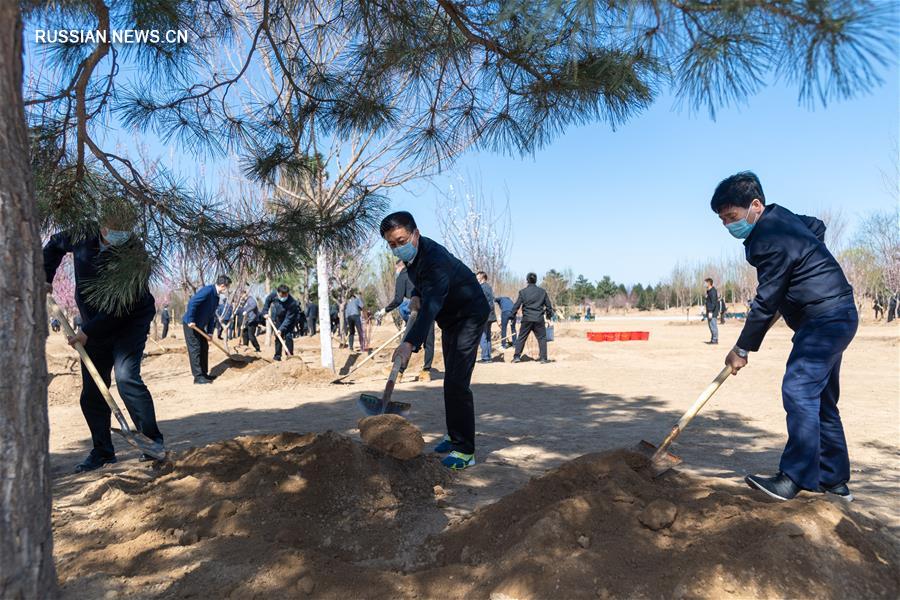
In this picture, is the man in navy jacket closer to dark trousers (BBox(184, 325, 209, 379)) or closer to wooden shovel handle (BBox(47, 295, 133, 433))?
dark trousers (BBox(184, 325, 209, 379))

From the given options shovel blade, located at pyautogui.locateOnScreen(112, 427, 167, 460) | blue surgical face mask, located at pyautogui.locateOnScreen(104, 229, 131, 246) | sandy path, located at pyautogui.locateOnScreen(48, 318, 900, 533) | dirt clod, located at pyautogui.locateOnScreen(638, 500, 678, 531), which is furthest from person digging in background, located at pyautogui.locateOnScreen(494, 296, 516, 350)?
dirt clod, located at pyautogui.locateOnScreen(638, 500, 678, 531)

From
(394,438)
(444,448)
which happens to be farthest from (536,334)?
(394,438)

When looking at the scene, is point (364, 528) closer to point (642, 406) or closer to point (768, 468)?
point (768, 468)

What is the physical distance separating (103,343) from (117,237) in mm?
1062

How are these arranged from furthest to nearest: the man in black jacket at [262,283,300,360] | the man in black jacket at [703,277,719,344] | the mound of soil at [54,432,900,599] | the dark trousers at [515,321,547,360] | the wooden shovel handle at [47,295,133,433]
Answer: the man in black jacket at [703,277,719,344], the man in black jacket at [262,283,300,360], the dark trousers at [515,321,547,360], the wooden shovel handle at [47,295,133,433], the mound of soil at [54,432,900,599]

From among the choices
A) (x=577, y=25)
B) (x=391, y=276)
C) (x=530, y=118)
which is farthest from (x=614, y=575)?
(x=391, y=276)

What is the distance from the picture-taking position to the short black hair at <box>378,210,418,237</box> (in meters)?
3.51

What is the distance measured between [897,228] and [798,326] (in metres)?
23.1

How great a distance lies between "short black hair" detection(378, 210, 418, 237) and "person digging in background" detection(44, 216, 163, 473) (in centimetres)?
139

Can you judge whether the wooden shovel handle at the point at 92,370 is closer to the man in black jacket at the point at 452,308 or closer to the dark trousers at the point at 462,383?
the man in black jacket at the point at 452,308

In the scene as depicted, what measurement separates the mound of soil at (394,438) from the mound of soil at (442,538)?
0.13m

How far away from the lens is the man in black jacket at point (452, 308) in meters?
3.47

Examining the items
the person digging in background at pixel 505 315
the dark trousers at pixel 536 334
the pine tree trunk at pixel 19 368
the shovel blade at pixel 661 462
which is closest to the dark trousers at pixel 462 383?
the shovel blade at pixel 661 462

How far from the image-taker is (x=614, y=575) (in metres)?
1.90
